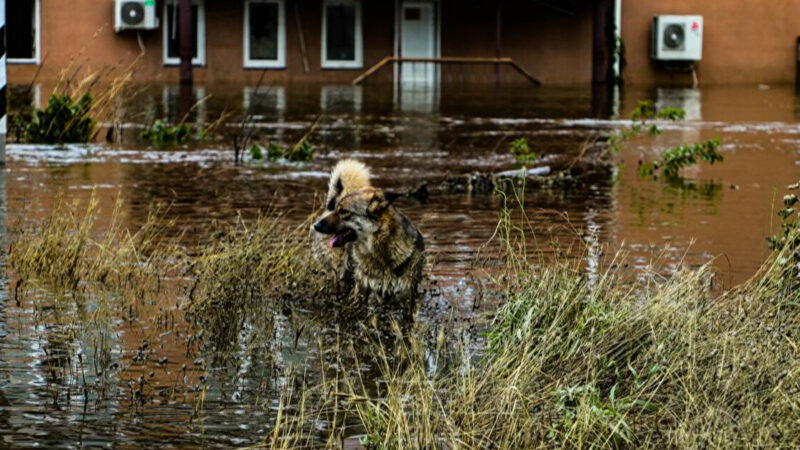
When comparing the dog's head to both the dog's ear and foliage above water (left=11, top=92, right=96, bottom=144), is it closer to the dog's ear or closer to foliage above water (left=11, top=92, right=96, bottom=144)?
the dog's ear

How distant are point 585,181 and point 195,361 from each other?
876cm

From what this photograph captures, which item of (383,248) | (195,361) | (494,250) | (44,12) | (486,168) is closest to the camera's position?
(195,361)

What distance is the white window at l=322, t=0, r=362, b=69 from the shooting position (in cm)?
3728

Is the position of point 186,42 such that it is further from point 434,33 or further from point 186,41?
point 434,33

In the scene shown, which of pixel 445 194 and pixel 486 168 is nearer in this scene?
pixel 445 194

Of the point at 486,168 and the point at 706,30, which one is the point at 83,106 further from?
the point at 706,30

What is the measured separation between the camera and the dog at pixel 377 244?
8.12 metres

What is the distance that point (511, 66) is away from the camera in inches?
1479

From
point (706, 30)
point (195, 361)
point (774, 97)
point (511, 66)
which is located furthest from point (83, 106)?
point (706, 30)

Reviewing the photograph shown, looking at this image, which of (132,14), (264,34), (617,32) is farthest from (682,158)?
(617,32)

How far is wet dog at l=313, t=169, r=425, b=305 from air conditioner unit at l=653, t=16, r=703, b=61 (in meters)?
29.4

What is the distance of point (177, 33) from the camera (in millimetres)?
36375

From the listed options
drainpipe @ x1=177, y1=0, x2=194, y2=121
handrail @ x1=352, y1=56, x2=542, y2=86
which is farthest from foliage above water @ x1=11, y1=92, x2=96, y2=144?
handrail @ x1=352, y1=56, x2=542, y2=86

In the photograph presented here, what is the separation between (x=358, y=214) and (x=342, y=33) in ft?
97.4
